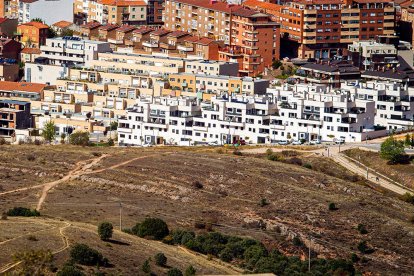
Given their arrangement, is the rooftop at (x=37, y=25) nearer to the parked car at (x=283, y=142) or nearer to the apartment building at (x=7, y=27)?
the apartment building at (x=7, y=27)

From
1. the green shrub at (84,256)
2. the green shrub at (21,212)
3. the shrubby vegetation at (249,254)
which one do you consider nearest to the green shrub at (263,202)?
the shrubby vegetation at (249,254)

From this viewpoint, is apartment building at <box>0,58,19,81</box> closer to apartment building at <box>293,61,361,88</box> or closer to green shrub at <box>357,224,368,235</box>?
apartment building at <box>293,61,361,88</box>

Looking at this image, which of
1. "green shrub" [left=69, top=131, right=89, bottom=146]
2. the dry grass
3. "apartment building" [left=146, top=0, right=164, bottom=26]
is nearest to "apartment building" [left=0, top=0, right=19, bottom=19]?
"apartment building" [left=146, top=0, right=164, bottom=26]

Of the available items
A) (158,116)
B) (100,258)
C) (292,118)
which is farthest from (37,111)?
(100,258)

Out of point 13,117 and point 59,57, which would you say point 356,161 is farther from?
point 59,57

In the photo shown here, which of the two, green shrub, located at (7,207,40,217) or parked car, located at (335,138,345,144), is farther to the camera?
parked car, located at (335,138,345,144)

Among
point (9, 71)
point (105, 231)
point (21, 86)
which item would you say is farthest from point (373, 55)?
point (105, 231)

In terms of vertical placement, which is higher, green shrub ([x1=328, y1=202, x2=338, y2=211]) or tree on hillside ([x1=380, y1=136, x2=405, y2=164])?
tree on hillside ([x1=380, y1=136, x2=405, y2=164])
